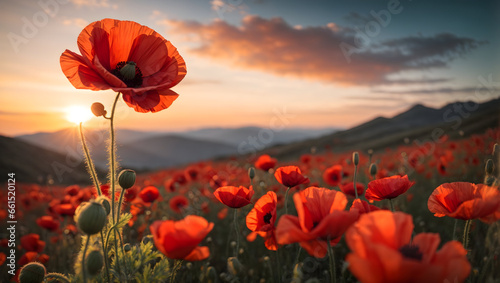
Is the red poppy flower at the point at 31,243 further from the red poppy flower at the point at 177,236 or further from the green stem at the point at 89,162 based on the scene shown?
the red poppy flower at the point at 177,236

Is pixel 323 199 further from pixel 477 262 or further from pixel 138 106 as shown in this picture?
pixel 477 262

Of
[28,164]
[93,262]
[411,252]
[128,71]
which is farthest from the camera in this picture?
[28,164]

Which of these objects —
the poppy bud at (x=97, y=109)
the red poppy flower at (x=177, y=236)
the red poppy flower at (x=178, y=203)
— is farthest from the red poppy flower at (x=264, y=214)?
the red poppy flower at (x=178, y=203)

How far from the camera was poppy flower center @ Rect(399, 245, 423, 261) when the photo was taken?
107 cm

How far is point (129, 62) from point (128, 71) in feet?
0.18

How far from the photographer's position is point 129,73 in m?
1.61

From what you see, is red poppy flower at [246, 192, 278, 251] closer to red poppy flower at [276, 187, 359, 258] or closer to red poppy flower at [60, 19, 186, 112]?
red poppy flower at [276, 187, 359, 258]

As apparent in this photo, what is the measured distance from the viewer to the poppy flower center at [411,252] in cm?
107

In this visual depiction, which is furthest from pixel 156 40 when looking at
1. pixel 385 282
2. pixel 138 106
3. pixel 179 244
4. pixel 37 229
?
pixel 37 229

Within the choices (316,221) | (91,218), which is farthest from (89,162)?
(316,221)

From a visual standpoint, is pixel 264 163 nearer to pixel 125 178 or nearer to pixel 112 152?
pixel 125 178

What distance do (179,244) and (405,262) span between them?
0.79 m

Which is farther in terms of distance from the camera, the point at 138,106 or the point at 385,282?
the point at 138,106

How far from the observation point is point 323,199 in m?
1.40
